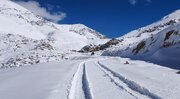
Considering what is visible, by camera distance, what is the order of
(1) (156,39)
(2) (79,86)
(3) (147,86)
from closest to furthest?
(3) (147,86), (2) (79,86), (1) (156,39)

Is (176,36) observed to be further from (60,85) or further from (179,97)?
(179,97)

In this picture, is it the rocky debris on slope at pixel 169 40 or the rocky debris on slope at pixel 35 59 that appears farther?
the rocky debris on slope at pixel 35 59

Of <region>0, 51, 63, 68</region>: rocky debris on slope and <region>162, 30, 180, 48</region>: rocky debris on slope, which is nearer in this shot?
<region>162, 30, 180, 48</region>: rocky debris on slope

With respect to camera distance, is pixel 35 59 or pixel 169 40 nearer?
pixel 169 40

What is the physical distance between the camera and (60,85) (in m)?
18.5

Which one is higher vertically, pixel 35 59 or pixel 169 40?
pixel 169 40

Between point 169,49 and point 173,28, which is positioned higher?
Result: point 173,28

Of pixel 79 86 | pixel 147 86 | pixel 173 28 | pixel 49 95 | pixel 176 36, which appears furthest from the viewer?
pixel 173 28

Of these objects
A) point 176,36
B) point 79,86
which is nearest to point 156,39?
point 176,36

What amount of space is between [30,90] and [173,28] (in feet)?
96.6

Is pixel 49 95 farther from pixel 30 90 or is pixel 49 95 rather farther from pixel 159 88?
pixel 159 88

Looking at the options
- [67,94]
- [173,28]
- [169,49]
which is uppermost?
[173,28]

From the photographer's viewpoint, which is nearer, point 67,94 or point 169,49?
point 67,94

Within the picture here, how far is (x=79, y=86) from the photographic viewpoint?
59.5 ft
